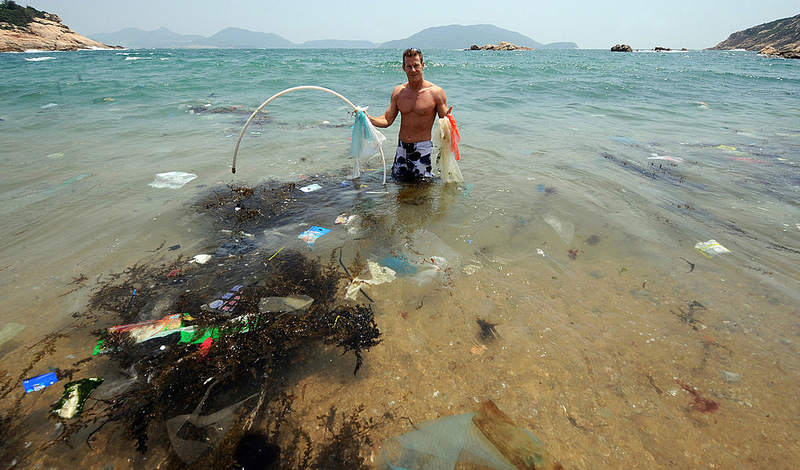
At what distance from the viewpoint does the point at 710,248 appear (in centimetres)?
310

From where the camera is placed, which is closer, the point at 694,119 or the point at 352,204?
the point at 352,204

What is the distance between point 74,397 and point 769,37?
110320 millimetres

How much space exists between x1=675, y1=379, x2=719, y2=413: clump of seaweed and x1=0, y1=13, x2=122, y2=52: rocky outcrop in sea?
6307cm

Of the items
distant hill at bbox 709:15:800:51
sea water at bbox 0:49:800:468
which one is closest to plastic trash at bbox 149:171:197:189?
sea water at bbox 0:49:800:468

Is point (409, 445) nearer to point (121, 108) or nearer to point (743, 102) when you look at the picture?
point (121, 108)

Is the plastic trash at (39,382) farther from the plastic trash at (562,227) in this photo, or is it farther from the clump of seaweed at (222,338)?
the plastic trash at (562,227)

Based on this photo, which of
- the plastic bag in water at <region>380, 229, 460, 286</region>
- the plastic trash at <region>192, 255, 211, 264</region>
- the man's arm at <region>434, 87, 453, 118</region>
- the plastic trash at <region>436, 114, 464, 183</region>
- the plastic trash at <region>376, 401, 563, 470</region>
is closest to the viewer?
the plastic trash at <region>376, 401, 563, 470</region>

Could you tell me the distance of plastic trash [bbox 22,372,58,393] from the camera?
182 cm

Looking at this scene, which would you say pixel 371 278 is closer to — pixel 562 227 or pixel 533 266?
pixel 533 266

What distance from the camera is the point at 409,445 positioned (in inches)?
63.4

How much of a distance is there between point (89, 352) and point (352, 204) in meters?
2.68

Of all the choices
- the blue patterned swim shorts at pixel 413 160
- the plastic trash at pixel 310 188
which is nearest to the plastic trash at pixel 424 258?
the blue patterned swim shorts at pixel 413 160

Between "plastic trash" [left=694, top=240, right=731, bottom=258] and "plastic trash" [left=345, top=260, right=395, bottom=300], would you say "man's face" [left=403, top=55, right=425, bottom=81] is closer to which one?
"plastic trash" [left=345, top=260, right=395, bottom=300]

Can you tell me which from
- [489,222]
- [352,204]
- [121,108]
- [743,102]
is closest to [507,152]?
[489,222]
